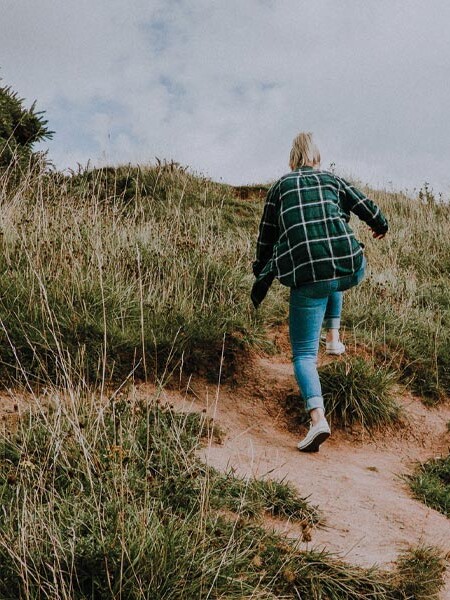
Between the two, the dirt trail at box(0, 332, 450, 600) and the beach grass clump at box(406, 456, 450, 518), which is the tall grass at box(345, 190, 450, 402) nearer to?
the dirt trail at box(0, 332, 450, 600)

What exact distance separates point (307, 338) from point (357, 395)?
0.95 metres

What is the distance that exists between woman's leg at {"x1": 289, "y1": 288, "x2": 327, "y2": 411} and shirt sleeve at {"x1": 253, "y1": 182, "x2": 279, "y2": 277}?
385mm

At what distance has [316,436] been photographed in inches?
149

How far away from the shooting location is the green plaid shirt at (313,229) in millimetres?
3652

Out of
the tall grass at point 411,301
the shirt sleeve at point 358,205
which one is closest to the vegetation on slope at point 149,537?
the shirt sleeve at point 358,205

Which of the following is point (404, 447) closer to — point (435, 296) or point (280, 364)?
point (280, 364)

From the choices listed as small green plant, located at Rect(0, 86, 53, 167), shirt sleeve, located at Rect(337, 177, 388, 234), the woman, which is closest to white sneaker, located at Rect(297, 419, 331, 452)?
the woman

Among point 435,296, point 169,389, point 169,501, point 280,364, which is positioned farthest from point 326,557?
point 435,296

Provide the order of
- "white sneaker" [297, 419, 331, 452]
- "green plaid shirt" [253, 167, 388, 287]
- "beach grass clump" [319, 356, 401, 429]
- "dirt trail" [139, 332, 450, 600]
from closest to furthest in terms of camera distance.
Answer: "dirt trail" [139, 332, 450, 600], "green plaid shirt" [253, 167, 388, 287], "white sneaker" [297, 419, 331, 452], "beach grass clump" [319, 356, 401, 429]

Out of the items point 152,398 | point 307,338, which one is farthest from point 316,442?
point 152,398

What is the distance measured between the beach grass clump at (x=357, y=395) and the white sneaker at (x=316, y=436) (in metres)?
0.57

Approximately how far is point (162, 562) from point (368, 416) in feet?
8.92

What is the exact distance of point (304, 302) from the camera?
3.75m

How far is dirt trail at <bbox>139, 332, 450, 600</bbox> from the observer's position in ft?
9.65
